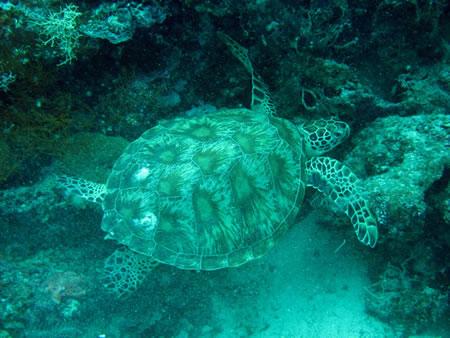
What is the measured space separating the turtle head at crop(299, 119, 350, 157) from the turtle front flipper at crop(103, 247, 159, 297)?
8.17 feet

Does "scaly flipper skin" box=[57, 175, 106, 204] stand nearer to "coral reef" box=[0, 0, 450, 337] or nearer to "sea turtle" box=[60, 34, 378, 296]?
"sea turtle" box=[60, 34, 378, 296]

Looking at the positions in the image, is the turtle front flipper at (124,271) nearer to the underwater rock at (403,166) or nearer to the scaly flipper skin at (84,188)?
the scaly flipper skin at (84,188)

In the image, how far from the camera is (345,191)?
11.0 feet

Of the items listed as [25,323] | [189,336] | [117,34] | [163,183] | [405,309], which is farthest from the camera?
[189,336]

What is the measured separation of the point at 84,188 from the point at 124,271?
3.68 ft

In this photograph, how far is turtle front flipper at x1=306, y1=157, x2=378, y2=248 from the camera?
3168mm

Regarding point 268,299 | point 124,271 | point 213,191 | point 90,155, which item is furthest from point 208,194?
point 268,299

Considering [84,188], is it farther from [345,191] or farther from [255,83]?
[345,191]

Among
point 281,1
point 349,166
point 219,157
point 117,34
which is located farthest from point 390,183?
point 117,34

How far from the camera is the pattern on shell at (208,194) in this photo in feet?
10.5

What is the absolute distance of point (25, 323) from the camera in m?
3.52

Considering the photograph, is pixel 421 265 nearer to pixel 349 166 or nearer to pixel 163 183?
pixel 349 166

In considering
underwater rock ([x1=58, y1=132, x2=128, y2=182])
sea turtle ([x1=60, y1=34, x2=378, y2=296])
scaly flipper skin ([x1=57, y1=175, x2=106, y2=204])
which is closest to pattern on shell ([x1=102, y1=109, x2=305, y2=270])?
sea turtle ([x1=60, y1=34, x2=378, y2=296])

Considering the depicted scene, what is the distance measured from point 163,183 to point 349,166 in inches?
88.4
